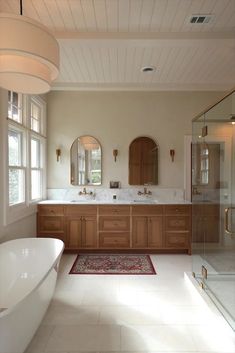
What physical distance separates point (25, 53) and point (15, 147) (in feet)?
7.41

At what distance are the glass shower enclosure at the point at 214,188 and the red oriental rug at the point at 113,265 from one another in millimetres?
760

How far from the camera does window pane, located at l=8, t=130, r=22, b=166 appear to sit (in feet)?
10.9

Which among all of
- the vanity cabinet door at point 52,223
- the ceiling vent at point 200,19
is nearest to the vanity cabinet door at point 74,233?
the vanity cabinet door at point 52,223

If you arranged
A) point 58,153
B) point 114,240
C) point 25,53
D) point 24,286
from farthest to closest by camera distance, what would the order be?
point 58,153 < point 114,240 < point 24,286 < point 25,53

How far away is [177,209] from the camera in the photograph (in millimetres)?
4184

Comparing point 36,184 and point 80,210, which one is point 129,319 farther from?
point 36,184

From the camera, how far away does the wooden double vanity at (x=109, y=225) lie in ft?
13.6

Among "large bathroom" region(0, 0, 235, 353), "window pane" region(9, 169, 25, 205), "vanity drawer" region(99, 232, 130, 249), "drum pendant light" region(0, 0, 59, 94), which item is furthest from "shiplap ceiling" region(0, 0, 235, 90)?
"vanity drawer" region(99, 232, 130, 249)

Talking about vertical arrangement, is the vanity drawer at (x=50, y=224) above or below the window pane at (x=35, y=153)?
below

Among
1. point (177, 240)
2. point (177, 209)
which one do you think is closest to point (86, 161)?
point (177, 209)

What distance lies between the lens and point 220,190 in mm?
4414

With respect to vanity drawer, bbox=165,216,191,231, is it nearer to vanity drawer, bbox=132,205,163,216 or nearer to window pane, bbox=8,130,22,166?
vanity drawer, bbox=132,205,163,216

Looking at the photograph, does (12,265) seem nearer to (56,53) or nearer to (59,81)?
(56,53)

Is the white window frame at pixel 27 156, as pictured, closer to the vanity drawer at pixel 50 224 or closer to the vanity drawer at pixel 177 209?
the vanity drawer at pixel 50 224
